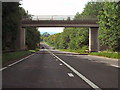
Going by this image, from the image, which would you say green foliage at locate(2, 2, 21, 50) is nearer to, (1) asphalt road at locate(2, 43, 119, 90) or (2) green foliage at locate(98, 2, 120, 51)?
(1) asphalt road at locate(2, 43, 119, 90)

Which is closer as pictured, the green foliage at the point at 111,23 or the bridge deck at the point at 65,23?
the green foliage at the point at 111,23

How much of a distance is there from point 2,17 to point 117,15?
21099mm

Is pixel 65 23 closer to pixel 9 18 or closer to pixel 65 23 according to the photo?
pixel 65 23

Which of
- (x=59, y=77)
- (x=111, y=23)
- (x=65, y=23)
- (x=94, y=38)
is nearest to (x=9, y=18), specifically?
(x=59, y=77)

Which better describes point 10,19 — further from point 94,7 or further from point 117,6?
point 94,7

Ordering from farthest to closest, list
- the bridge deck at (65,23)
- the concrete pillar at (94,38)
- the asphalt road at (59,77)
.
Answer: the concrete pillar at (94,38) → the bridge deck at (65,23) → the asphalt road at (59,77)

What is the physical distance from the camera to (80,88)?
9336 millimetres

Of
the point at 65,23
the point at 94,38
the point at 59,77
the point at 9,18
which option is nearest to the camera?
the point at 59,77

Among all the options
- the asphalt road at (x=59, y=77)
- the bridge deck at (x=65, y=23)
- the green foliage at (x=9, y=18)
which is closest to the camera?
the asphalt road at (x=59, y=77)

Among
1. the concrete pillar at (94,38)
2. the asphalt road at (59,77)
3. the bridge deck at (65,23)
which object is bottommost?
the asphalt road at (59,77)

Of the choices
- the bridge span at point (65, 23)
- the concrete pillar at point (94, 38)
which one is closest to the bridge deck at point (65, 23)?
the bridge span at point (65, 23)

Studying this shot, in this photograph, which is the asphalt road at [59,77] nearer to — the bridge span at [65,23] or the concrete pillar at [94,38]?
the bridge span at [65,23]

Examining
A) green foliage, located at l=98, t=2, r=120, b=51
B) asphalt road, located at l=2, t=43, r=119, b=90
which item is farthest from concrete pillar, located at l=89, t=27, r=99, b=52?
asphalt road, located at l=2, t=43, r=119, b=90

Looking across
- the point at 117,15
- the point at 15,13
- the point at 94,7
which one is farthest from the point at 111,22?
the point at 94,7
